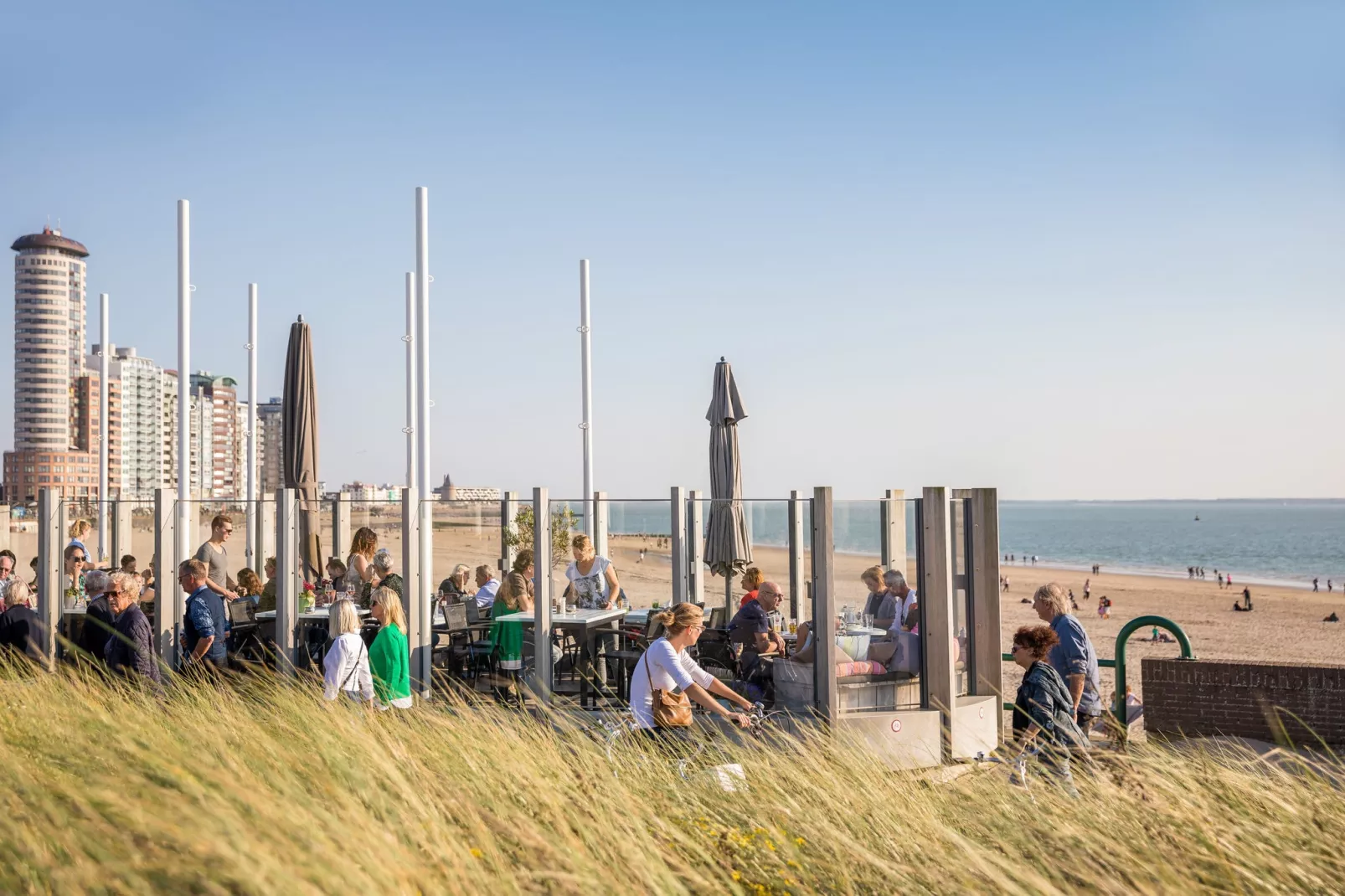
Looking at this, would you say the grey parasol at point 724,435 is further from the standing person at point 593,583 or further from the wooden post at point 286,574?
the wooden post at point 286,574

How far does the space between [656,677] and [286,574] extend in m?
4.60

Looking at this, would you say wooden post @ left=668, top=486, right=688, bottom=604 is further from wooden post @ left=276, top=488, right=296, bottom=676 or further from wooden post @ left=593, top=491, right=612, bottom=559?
wooden post @ left=276, top=488, right=296, bottom=676

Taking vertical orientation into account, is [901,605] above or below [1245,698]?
above

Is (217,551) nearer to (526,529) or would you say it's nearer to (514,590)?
(514,590)

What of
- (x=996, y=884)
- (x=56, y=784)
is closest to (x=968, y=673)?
(x=996, y=884)

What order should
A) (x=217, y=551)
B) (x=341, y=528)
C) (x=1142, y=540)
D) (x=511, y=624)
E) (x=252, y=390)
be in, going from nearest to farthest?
(x=511, y=624) < (x=217, y=551) < (x=341, y=528) < (x=252, y=390) < (x=1142, y=540)

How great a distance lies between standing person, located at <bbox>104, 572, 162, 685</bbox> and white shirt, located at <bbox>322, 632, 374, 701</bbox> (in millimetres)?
1372

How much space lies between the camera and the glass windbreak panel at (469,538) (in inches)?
475

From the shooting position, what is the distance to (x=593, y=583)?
33.5 feet

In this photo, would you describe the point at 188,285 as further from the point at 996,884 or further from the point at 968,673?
the point at 996,884

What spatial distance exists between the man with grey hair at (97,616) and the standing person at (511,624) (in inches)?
125

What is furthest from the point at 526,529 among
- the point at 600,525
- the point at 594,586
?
the point at 594,586

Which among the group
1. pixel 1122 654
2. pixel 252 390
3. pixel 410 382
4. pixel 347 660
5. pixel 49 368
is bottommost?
pixel 1122 654

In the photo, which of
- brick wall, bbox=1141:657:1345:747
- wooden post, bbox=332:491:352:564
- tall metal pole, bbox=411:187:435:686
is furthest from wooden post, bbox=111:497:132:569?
brick wall, bbox=1141:657:1345:747
